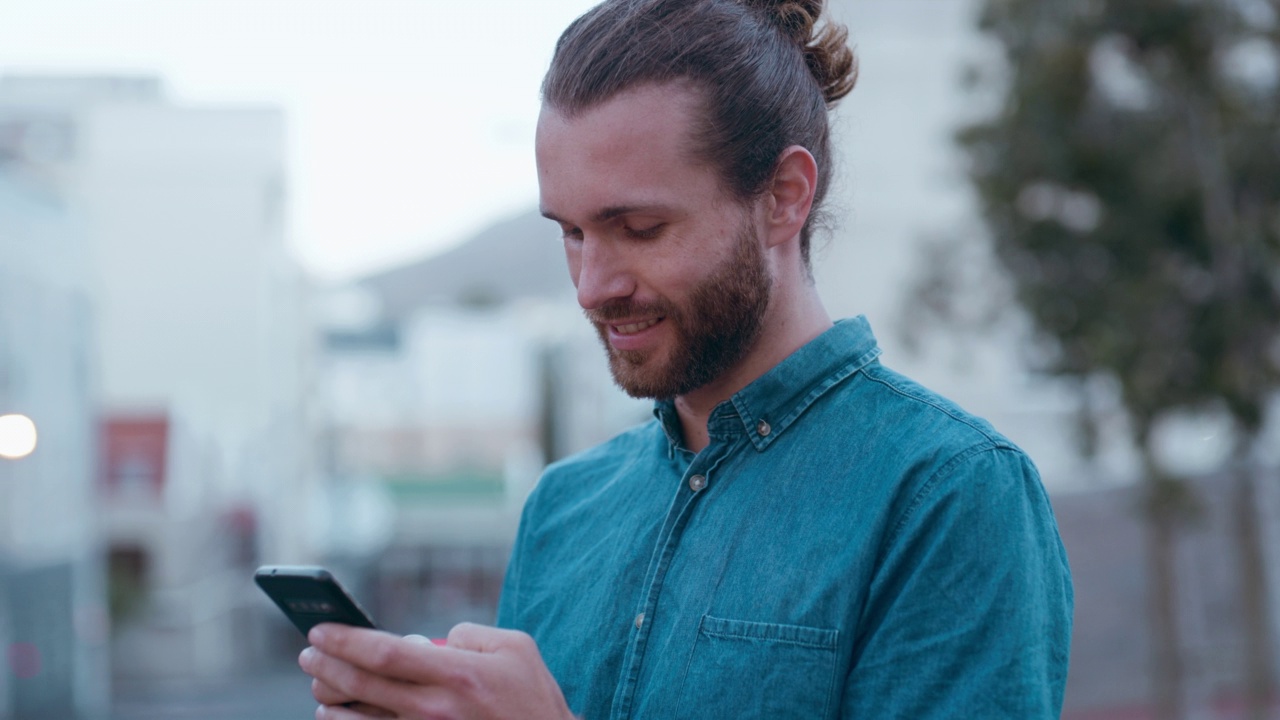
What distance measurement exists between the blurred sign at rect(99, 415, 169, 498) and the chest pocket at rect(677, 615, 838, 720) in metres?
31.6

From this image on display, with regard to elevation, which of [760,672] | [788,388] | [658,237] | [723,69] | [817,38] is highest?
[817,38]

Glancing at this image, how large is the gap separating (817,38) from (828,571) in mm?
852

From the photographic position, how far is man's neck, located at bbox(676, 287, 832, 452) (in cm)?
184

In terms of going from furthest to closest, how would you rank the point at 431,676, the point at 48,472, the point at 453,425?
the point at 453,425 < the point at 48,472 < the point at 431,676

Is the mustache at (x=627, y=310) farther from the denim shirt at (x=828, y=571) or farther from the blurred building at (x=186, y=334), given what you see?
the blurred building at (x=186, y=334)

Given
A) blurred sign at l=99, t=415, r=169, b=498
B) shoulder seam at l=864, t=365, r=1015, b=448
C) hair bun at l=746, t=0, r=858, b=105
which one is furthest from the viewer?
blurred sign at l=99, t=415, r=169, b=498

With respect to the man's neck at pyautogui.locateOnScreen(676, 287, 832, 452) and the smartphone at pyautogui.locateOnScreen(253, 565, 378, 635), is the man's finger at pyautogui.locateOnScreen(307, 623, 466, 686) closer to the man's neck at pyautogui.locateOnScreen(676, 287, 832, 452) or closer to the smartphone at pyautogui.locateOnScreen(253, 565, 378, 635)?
the smartphone at pyautogui.locateOnScreen(253, 565, 378, 635)

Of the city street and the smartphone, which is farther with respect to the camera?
the city street

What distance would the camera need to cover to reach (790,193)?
1.84 metres

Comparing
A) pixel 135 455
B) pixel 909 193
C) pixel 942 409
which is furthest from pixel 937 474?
pixel 135 455

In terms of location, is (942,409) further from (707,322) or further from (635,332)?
(635,332)

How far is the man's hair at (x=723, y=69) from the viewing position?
1.77 meters

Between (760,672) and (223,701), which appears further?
(223,701)

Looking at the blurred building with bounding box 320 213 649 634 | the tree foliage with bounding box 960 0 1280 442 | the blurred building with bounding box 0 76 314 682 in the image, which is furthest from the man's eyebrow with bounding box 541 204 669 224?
the blurred building with bounding box 0 76 314 682
